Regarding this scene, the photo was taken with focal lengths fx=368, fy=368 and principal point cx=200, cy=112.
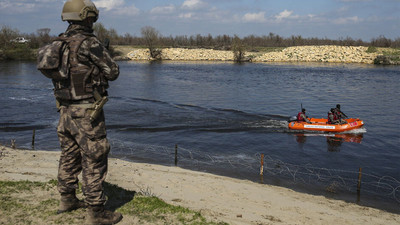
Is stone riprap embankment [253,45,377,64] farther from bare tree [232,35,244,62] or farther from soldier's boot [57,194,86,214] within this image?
soldier's boot [57,194,86,214]

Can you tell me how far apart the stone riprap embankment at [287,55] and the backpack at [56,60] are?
104 metres

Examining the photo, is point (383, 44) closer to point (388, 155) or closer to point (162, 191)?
point (388, 155)

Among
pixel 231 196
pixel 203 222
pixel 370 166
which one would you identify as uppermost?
pixel 203 222

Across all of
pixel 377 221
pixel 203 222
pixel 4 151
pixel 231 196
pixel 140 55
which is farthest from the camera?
pixel 140 55

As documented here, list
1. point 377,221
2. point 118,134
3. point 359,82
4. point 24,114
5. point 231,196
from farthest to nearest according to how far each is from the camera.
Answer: point 359,82 < point 24,114 < point 118,134 < point 231,196 < point 377,221

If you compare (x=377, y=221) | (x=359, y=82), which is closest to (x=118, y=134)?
(x=377, y=221)

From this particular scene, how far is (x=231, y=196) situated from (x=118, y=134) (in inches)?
556

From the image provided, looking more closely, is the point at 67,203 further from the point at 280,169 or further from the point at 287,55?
the point at 287,55

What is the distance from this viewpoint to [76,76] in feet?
18.6

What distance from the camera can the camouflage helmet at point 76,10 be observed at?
18.9 ft

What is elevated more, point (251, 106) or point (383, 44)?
point (383, 44)

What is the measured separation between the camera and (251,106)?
35312 mm

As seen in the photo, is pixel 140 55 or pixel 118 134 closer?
pixel 118 134

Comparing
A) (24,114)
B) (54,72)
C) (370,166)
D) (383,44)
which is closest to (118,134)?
(24,114)
